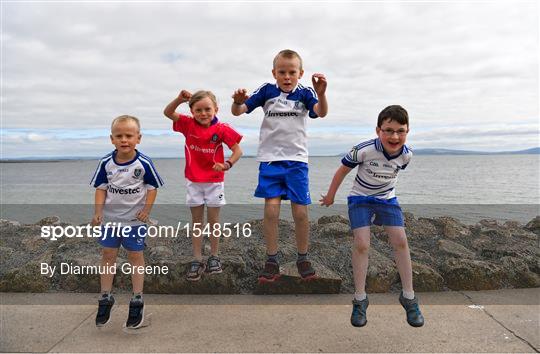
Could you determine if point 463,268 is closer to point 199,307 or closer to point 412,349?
point 412,349

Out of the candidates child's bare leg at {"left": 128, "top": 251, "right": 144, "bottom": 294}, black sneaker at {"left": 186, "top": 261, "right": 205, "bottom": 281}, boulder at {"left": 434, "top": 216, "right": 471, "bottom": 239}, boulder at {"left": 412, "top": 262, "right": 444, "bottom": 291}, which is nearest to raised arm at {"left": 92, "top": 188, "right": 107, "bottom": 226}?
child's bare leg at {"left": 128, "top": 251, "right": 144, "bottom": 294}

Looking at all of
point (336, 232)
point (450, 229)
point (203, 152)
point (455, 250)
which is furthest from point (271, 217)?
point (450, 229)

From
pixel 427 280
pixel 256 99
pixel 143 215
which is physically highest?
pixel 256 99

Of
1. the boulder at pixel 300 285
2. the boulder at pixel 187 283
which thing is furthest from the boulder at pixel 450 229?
the boulder at pixel 187 283

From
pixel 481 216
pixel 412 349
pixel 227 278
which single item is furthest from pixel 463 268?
pixel 481 216

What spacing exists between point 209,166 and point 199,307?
1.33m

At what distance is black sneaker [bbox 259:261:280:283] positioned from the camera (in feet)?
13.9

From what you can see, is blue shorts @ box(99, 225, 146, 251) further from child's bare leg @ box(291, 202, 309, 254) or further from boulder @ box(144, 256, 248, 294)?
child's bare leg @ box(291, 202, 309, 254)

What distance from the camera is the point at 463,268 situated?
4480 millimetres

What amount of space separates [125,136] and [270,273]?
185 cm

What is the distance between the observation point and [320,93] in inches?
152

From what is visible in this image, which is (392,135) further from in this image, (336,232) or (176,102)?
(336,232)

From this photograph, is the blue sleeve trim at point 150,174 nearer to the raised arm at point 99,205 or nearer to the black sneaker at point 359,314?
the raised arm at point 99,205

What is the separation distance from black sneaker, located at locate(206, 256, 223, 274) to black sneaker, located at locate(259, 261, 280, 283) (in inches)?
17.4
